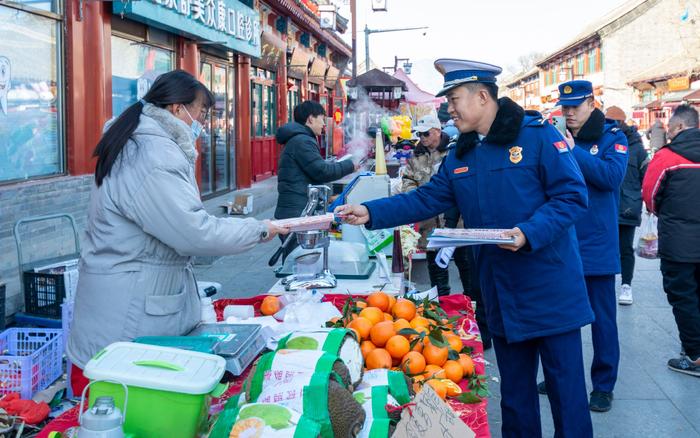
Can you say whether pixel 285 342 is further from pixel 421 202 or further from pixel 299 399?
pixel 421 202

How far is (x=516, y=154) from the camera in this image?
3.05m

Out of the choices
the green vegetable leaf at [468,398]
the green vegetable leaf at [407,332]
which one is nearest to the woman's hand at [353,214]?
the green vegetable leaf at [407,332]

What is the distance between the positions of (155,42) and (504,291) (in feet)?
28.6

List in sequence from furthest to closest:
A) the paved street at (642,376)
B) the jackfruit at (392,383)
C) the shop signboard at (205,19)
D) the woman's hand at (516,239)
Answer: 1. the shop signboard at (205,19)
2. the paved street at (642,376)
3. the woman's hand at (516,239)
4. the jackfruit at (392,383)

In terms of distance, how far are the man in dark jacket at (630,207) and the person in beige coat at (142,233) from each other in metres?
4.93

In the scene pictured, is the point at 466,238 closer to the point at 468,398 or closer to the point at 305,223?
the point at 468,398

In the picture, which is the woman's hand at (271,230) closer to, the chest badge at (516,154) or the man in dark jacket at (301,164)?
the chest badge at (516,154)

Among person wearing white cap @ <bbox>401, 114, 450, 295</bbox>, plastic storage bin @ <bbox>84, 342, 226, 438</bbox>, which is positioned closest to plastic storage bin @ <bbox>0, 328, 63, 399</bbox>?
plastic storage bin @ <bbox>84, 342, 226, 438</bbox>

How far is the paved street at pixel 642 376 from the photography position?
447 cm

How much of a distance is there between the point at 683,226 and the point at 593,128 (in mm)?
1487

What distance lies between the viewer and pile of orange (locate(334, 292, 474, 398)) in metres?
2.94

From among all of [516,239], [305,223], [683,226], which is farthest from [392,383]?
[683,226]

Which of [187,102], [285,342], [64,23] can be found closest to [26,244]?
[64,23]

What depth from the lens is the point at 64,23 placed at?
25.3 ft
